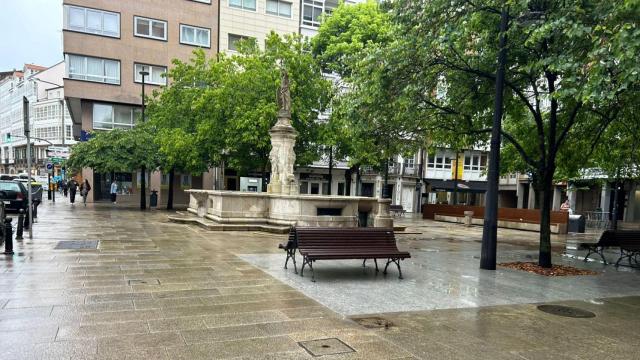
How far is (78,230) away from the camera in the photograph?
1469 cm

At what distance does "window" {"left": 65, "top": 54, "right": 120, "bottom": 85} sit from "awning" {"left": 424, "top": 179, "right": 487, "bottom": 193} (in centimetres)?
3233

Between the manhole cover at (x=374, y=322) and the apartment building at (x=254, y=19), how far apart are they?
32901 mm

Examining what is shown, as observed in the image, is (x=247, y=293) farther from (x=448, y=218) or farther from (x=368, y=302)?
(x=448, y=218)

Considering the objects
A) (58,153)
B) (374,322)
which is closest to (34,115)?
(58,153)

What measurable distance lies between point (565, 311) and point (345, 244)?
12.6 ft

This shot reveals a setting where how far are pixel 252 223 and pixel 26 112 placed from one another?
25.5 ft

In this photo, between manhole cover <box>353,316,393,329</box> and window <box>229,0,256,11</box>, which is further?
window <box>229,0,256,11</box>

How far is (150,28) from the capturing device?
110 feet

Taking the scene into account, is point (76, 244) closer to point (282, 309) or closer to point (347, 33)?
point (282, 309)

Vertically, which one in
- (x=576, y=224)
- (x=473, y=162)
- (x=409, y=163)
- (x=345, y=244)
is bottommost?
(x=576, y=224)

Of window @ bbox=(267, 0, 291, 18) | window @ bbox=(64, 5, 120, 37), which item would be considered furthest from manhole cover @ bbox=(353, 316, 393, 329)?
window @ bbox=(267, 0, 291, 18)

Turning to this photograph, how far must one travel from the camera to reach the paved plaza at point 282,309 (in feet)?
15.5

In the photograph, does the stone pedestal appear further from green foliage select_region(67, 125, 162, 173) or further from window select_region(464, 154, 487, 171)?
window select_region(464, 154, 487, 171)

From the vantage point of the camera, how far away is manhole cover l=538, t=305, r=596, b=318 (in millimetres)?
6539
